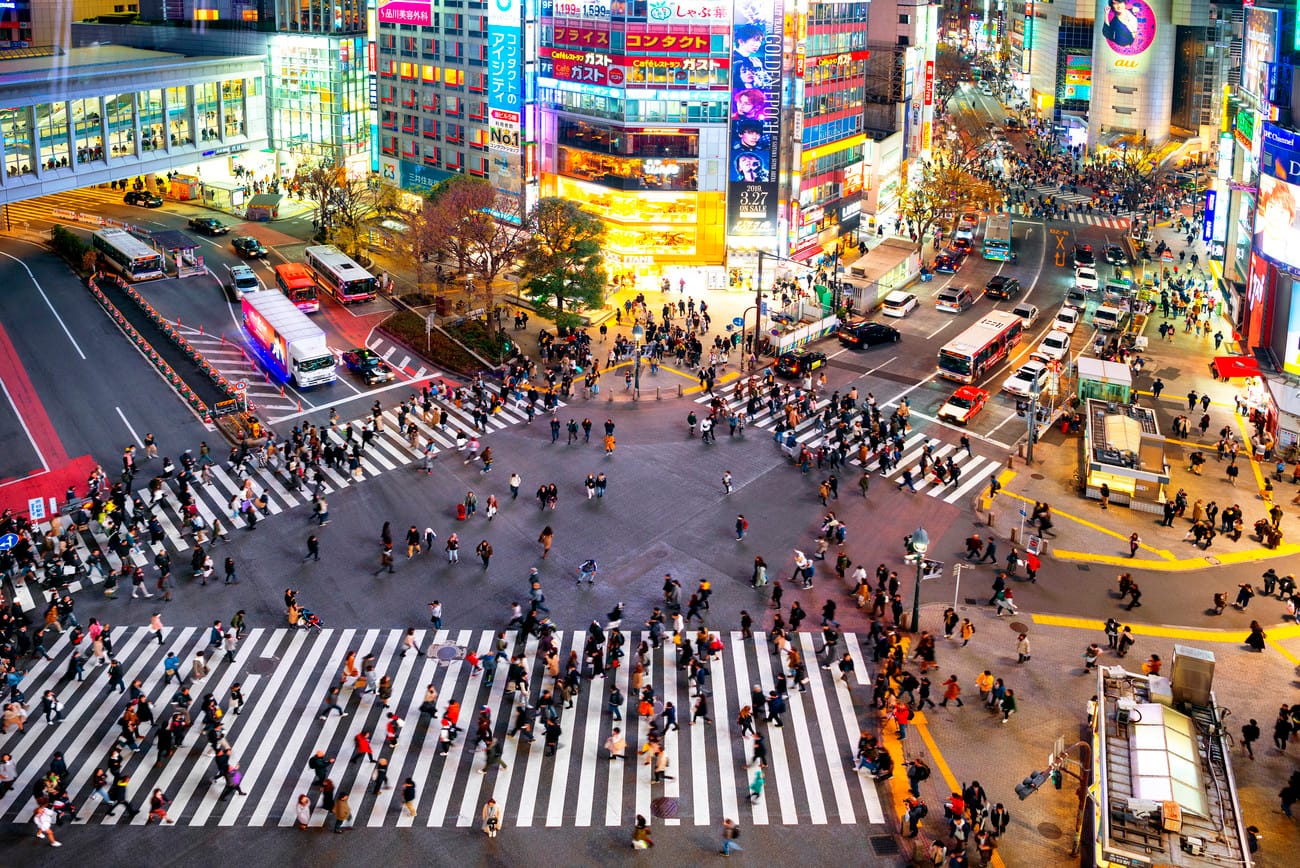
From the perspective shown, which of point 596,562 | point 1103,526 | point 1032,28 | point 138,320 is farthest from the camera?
point 1032,28

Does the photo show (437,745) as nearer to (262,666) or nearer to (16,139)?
(262,666)

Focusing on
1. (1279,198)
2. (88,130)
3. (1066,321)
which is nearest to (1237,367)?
(1279,198)

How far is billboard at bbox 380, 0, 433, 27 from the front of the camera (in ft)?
319

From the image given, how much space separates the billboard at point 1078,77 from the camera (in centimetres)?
14075

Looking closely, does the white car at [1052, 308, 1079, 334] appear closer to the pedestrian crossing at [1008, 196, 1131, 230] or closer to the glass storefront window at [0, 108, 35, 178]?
the pedestrian crossing at [1008, 196, 1131, 230]

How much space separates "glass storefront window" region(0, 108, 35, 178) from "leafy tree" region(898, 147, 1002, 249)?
2728 inches

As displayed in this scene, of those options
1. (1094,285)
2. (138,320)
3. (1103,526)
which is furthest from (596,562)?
(1094,285)

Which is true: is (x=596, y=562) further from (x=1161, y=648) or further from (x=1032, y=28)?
(x=1032, y=28)

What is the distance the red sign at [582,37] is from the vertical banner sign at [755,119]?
9708 millimetres

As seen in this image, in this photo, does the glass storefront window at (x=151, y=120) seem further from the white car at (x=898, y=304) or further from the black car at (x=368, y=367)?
the white car at (x=898, y=304)

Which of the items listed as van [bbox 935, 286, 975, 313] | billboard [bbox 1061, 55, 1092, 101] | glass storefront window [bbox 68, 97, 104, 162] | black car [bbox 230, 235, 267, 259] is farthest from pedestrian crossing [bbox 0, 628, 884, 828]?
billboard [bbox 1061, 55, 1092, 101]

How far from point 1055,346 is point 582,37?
4128cm

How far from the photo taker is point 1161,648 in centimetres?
3869

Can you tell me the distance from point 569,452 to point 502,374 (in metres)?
11.5
